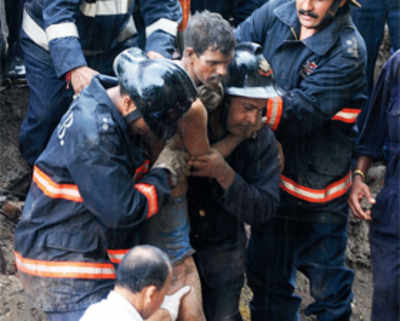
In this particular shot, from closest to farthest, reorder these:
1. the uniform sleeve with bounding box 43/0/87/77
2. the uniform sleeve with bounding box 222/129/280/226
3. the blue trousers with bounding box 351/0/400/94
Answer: the uniform sleeve with bounding box 222/129/280/226 < the uniform sleeve with bounding box 43/0/87/77 < the blue trousers with bounding box 351/0/400/94

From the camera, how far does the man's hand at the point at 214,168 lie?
9.30 ft

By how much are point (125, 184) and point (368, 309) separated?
11.4 ft

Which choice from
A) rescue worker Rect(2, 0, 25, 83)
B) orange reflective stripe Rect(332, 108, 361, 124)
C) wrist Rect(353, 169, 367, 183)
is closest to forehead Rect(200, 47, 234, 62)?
orange reflective stripe Rect(332, 108, 361, 124)

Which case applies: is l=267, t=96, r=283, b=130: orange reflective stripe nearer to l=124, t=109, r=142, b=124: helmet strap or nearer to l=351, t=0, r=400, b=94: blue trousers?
l=124, t=109, r=142, b=124: helmet strap

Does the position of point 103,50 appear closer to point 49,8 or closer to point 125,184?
point 49,8

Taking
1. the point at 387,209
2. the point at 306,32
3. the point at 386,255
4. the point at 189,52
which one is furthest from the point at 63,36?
the point at 386,255

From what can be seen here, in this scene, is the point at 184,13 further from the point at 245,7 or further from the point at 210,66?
the point at 210,66

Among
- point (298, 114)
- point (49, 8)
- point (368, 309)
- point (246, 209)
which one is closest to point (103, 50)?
point (49, 8)

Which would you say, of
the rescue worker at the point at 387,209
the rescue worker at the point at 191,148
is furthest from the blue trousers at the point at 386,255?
the rescue worker at the point at 191,148

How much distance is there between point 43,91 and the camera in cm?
409

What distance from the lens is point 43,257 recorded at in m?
2.61

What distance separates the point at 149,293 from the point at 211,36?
1.23 metres

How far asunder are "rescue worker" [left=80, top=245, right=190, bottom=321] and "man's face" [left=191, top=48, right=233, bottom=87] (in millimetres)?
885

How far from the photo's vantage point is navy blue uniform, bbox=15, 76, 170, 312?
7.93ft
